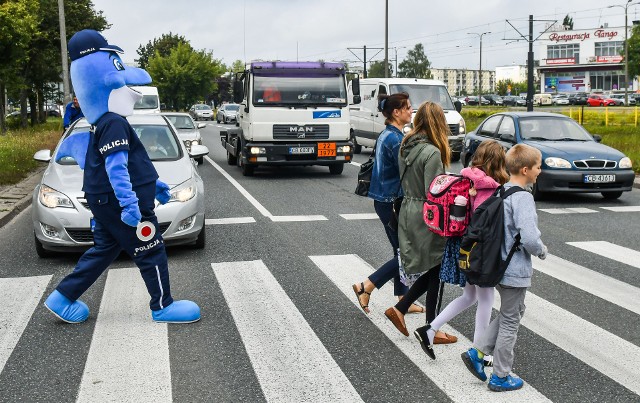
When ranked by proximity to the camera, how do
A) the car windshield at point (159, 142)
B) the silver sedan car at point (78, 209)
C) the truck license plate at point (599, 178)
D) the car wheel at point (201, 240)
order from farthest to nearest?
the truck license plate at point (599, 178)
the car windshield at point (159, 142)
the car wheel at point (201, 240)
the silver sedan car at point (78, 209)

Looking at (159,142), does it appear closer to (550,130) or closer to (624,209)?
(624,209)

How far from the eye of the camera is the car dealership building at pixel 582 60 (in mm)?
106625

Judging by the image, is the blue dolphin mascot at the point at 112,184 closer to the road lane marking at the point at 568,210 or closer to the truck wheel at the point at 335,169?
the road lane marking at the point at 568,210

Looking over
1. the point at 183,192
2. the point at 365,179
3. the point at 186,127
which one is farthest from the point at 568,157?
the point at 186,127

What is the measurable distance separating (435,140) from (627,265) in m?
3.93

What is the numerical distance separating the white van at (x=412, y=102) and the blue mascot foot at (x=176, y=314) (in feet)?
50.1

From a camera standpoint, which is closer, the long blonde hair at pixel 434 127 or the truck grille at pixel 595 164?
the long blonde hair at pixel 434 127

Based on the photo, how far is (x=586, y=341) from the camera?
545cm

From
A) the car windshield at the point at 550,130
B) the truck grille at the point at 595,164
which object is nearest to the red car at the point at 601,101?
the car windshield at the point at 550,130

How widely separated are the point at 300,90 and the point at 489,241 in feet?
43.1

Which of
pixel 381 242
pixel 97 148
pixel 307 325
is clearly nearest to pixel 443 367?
pixel 307 325

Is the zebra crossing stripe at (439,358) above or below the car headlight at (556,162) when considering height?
below

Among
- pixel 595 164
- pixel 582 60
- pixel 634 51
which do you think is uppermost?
pixel 582 60

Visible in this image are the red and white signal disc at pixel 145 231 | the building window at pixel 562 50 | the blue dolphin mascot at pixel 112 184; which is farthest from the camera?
the building window at pixel 562 50
